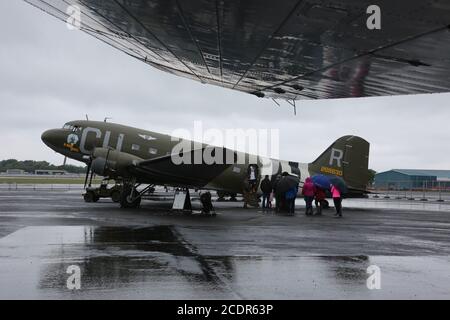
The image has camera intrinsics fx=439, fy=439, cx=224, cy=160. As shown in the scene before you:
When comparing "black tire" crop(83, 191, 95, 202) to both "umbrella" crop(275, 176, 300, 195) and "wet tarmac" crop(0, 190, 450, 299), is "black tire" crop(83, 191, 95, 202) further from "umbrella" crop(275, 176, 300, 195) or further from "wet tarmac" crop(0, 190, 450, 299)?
"wet tarmac" crop(0, 190, 450, 299)

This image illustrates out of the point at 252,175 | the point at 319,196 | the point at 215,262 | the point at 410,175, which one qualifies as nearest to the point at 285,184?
the point at 319,196

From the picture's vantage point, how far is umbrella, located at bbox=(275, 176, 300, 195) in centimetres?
1978

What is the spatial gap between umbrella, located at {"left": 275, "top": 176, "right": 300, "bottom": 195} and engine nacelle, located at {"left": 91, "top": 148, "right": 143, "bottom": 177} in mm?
6647

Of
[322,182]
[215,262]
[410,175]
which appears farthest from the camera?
[410,175]

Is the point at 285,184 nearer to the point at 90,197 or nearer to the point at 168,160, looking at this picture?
the point at 168,160

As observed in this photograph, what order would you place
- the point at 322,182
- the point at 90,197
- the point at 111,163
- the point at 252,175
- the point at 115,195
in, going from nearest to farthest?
the point at 111,163, the point at 322,182, the point at 115,195, the point at 252,175, the point at 90,197

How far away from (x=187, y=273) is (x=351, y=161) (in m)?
20.9

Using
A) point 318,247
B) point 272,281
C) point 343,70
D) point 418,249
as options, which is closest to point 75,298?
point 272,281

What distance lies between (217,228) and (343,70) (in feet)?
19.4

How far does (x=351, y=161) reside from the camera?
84.6 ft

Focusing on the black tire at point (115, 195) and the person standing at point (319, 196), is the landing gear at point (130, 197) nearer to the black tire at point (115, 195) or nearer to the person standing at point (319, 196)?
the black tire at point (115, 195)

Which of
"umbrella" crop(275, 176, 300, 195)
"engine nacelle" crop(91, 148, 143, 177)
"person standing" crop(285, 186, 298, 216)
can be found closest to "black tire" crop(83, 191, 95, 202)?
A: "engine nacelle" crop(91, 148, 143, 177)

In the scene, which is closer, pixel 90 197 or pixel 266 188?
pixel 266 188
